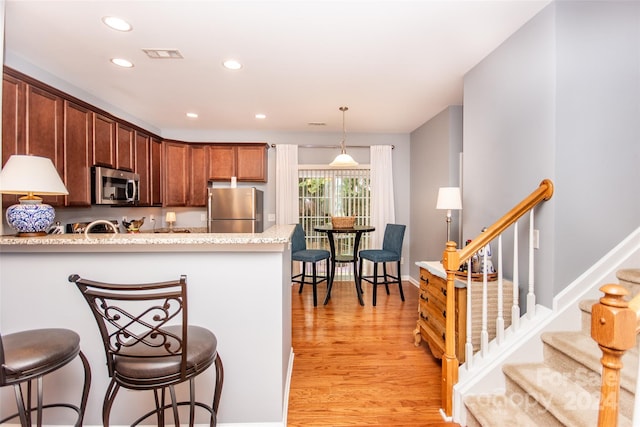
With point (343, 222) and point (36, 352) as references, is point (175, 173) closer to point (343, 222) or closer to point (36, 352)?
point (343, 222)

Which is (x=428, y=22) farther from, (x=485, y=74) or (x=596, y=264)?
(x=596, y=264)

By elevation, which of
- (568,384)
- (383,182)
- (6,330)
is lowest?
(568,384)

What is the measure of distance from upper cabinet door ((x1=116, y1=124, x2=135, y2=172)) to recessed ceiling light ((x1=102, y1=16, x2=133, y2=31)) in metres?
1.65

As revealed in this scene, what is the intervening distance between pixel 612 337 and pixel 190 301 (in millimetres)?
1796

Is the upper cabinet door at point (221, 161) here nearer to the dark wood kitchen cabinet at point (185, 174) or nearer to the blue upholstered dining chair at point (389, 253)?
the dark wood kitchen cabinet at point (185, 174)

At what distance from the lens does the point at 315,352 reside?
2709 millimetres

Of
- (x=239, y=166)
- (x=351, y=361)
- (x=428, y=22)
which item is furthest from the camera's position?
(x=239, y=166)

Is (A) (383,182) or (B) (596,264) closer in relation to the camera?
(B) (596,264)

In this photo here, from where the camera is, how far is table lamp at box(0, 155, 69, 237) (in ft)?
5.32

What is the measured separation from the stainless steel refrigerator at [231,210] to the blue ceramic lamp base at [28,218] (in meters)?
2.71

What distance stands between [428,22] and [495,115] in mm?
917

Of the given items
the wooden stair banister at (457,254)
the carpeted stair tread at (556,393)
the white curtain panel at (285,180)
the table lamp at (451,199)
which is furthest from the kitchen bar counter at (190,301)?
the white curtain panel at (285,180)

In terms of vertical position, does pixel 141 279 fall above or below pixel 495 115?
below

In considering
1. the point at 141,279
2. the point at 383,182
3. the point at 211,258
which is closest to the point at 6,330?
the point at 141,279
